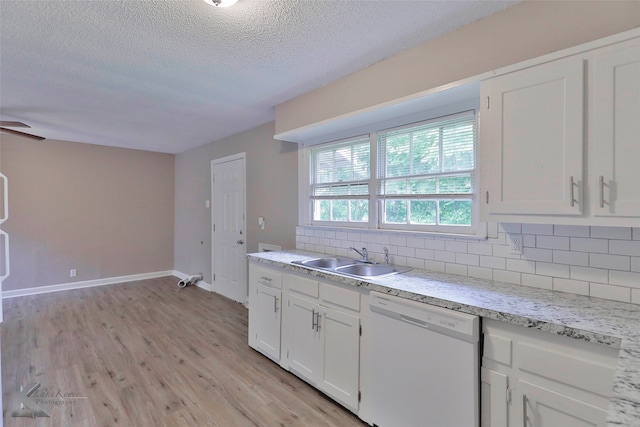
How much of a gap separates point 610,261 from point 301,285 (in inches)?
74.2

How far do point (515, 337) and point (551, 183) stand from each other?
0.76 m

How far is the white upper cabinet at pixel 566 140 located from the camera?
1339 millimetres

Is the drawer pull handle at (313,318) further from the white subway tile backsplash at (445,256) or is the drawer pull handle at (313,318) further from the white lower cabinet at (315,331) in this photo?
the white subway tile backsplash at (445,256)

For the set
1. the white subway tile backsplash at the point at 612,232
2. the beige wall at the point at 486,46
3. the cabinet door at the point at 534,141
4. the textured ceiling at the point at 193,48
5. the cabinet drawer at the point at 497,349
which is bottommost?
the cabinet drawer at the point at 497,349

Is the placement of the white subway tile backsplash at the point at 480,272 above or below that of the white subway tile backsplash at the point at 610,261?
below

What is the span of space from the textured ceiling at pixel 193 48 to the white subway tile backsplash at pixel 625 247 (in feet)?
4.52

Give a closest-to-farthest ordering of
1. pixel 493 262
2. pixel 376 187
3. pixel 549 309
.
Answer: pixel 549 309
pixel 493 262
pixel 376 187

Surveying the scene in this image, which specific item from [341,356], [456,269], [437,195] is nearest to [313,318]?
[341,356]

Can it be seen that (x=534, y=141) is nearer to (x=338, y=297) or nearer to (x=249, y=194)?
(x=338, y=297)

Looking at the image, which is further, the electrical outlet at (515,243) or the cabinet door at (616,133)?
the electrical outlet at (515,243)


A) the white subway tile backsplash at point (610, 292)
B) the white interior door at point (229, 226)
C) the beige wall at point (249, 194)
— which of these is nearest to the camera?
the white subway tile backsplash at point (610, 292)

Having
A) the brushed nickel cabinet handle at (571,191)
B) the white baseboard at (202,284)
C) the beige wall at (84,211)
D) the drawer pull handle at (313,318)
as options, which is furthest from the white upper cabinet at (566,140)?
the beige wall at (84,211)

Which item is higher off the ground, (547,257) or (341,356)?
(547,257)

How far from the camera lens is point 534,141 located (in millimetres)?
1585
